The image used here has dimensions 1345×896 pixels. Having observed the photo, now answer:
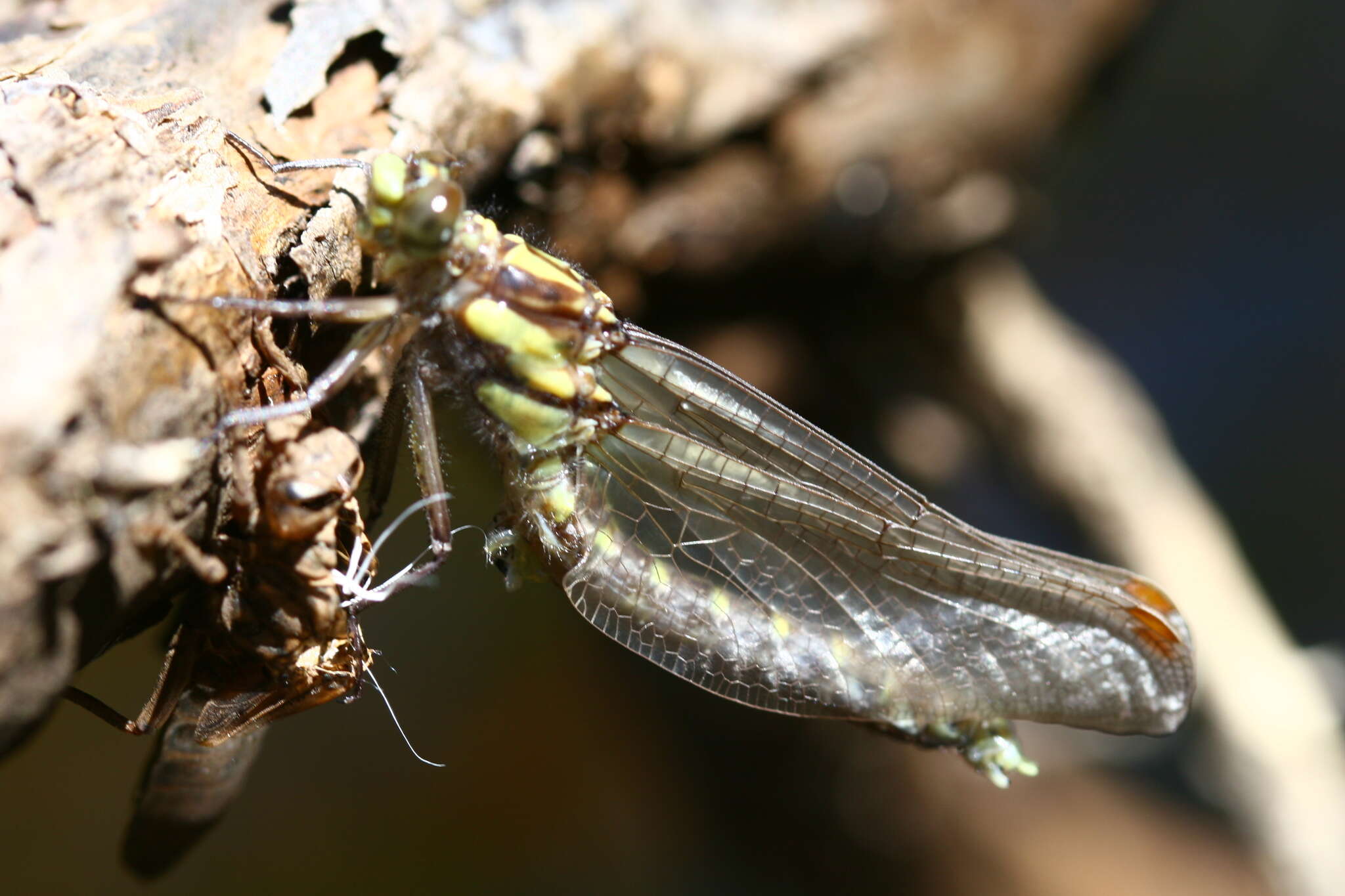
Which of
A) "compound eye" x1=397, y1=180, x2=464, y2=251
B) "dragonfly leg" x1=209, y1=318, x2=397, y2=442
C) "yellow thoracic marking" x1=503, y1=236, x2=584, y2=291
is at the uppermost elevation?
"compound eye" x1=397, y1=180, x2=464, y2=251

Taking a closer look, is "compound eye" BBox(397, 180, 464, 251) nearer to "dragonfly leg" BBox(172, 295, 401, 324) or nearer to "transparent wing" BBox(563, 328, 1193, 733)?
"dragonfly leg" BBox(172, 295, 401, 324)

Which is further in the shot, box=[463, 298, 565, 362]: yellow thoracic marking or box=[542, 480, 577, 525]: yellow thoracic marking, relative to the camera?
box=[542, 480, 577, 525]: yellow thoracic marking

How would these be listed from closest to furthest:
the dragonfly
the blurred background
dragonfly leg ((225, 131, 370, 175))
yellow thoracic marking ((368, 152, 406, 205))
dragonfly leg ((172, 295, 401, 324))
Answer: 1. dragonfly leg ((172, 295, 401, 324))
2. dragonfly leg ((225, 131, 370, 175))
3. yellow thoracic marking ((368, 152, 406, 205))
4. the dragonfly
5. the blurred background

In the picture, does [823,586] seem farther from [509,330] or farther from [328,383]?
[328,383]

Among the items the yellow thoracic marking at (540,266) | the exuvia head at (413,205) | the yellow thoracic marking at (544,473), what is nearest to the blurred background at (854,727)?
the yellow thoracic marking at (544,473)

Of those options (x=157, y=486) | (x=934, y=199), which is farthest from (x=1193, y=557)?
(x=157, y=486)

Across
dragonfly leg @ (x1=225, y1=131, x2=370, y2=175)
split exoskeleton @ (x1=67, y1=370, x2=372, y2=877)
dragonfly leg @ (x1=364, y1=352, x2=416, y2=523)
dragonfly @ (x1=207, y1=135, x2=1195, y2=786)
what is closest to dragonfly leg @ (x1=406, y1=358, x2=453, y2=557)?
dragonfly leg @ (x1=364, y1=352, x2=416, y2=523)

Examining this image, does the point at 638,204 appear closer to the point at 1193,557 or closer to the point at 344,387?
the point at 344,387
